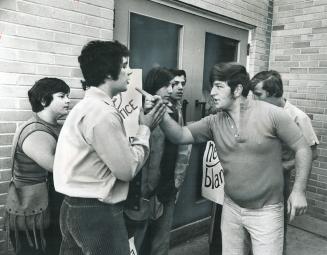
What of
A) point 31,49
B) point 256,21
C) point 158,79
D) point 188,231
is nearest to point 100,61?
A: point 31,49

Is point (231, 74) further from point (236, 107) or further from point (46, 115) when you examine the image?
point (46, 115)

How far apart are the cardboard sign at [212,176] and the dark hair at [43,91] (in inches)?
71.5

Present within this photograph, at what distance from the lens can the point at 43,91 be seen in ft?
8.25

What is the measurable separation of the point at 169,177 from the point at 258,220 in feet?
2.94

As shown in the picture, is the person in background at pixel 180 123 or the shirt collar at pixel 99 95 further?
the person in background at pixel 180 123

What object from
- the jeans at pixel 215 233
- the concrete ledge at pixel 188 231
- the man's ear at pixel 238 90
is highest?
the man's ear at pixel 238 90

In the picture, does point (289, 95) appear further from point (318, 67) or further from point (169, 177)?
point (169, 177)

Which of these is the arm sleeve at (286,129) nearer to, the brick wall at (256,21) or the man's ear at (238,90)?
the man's ear at (238,90)

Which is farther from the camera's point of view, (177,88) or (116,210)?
(177,88)

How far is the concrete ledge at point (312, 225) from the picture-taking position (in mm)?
4801

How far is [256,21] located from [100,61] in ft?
12.2

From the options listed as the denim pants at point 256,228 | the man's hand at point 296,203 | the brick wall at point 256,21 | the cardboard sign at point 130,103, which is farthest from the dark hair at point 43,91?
the brick wall at point 256,21

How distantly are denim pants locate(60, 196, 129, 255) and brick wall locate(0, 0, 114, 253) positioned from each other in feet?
3.59

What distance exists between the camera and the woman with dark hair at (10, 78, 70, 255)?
2.28 m
